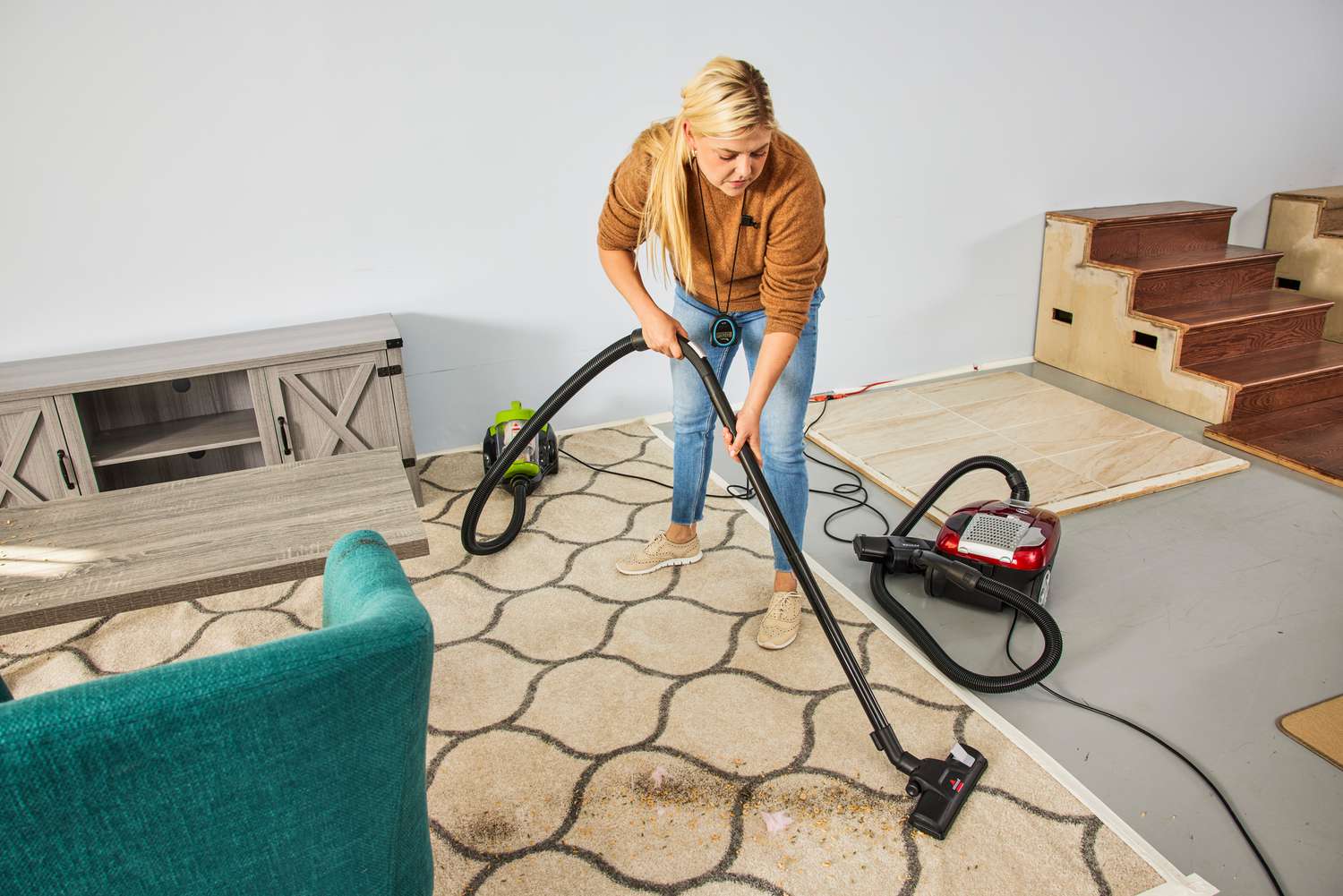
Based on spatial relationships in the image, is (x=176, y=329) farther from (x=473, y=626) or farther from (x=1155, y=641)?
(x=1155, y=641)

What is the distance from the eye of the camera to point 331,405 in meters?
2.58

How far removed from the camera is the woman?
1536mm

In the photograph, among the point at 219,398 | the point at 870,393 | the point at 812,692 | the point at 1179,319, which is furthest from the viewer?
the point at 870,393

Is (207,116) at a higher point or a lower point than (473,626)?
higher

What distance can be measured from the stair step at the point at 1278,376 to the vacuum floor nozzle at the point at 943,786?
2.11 metres

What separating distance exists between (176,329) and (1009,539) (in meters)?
2.33

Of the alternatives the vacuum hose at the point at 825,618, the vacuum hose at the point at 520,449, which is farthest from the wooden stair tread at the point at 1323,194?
the vacuum hose at the point at 825,618

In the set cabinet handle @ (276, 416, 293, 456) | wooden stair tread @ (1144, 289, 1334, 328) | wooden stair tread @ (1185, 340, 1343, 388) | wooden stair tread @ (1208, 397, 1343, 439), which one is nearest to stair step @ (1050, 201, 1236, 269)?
wooden stair tread @ (1144, 289, 1334, 328)

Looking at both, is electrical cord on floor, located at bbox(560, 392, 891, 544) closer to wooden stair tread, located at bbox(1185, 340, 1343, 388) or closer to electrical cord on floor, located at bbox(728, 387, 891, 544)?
electrical cord on floor, located at bbox(728, 387, 891, 544)

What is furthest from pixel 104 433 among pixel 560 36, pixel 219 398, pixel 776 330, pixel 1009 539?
pixel 1009 539

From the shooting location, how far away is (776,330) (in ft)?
5.72

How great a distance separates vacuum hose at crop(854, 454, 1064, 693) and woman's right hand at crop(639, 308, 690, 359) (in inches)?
28.5

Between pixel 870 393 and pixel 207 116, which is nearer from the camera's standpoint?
pixel 207 116

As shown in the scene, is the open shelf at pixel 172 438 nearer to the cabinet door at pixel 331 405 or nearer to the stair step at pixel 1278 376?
the cabinet door at pixel 331 405
